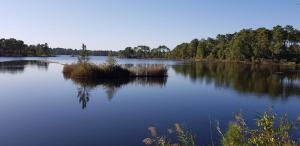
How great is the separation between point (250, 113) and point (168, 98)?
7.23m

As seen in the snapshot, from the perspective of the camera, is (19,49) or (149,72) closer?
(149,72)

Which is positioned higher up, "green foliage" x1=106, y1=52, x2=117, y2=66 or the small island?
"green foliage" x1=106, y1=52, x2=117, y2=66

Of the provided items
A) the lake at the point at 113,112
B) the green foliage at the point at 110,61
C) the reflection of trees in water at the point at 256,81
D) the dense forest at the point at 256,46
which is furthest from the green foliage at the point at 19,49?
the lake at the point at 113,112

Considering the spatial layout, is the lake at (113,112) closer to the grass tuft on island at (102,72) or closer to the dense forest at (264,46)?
the grass tuft on island at (102,72)

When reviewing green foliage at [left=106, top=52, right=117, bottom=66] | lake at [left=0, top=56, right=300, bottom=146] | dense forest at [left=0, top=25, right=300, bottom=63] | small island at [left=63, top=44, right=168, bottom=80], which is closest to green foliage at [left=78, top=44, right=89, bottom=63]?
small island at [left=63, top=44, right=168, bottom=80]

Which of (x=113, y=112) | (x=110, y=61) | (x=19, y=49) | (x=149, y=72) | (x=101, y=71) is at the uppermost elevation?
(x=19, y=49)

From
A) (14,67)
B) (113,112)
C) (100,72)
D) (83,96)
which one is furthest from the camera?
(14,67)

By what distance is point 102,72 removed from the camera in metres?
39.1

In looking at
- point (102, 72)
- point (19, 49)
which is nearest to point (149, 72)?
point (102, 72)

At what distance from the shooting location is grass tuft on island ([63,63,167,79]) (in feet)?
127

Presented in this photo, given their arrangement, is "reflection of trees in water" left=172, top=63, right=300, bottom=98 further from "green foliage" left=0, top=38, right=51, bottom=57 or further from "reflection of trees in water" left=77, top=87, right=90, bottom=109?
"green foliage" left=0, top=38, right=51, bottom=57

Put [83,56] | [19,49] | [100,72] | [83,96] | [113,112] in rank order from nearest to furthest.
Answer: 1. [113,112]
2. [83,96]
3. [100,72]
4. [83,56]
5. [19,49]

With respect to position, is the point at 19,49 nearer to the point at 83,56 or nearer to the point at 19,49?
the point at 19,49

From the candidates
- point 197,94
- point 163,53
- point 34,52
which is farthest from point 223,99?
point 163,53
